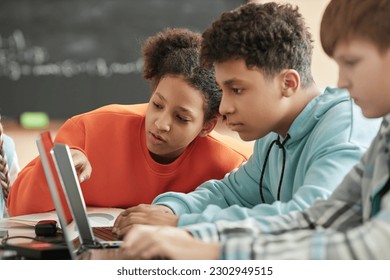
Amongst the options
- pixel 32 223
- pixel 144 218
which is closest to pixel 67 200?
pixel 144 218

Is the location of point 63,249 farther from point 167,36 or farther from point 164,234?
point 167,36

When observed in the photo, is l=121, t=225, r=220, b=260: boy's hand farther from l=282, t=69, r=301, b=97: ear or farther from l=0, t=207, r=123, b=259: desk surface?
l=282, t=69, r=301, b=97: ear

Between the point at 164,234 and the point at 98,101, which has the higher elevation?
the point at 164,234

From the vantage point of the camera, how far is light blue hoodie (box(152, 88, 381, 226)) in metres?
0.99

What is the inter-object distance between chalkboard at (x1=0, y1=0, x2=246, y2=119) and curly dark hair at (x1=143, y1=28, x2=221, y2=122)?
102 centimetres

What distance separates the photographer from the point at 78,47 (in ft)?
8.39

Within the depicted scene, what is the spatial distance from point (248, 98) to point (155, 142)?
0.32 meters

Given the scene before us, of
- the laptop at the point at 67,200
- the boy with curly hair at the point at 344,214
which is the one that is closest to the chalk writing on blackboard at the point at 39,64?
the laptop at the point at 67,200

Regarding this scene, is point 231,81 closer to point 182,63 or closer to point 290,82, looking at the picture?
point 290,82

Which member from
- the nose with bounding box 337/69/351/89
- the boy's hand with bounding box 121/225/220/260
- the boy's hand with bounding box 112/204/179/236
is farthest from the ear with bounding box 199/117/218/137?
the boy's hand with bounding box 121/225/220/260

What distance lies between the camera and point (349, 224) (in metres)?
0.84

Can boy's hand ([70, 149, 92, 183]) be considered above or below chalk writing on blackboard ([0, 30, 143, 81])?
below

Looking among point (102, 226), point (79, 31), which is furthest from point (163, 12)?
point (102, 226)
